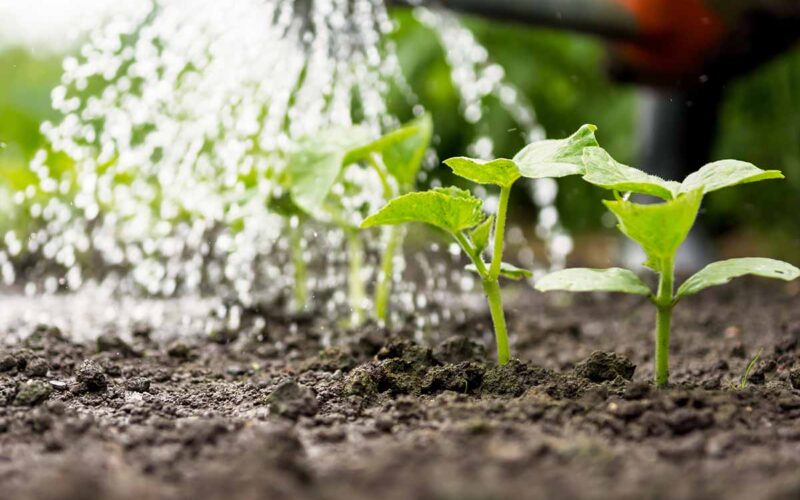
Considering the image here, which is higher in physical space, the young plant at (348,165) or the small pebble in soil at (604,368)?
the young plant at (348,165)

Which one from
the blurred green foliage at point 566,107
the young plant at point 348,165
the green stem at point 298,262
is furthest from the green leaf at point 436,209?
Result: the blurred green foliage at point 566,107

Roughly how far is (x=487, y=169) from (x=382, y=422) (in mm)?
317

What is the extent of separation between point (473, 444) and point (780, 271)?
15.9 inches

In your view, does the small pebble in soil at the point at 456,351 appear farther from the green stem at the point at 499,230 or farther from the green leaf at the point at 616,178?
the green leaf at the point at 616,178

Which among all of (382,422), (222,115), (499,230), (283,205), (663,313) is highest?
(222,115)

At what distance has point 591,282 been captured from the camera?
2.99ft

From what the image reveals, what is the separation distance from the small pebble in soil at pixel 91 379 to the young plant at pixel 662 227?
61 cm

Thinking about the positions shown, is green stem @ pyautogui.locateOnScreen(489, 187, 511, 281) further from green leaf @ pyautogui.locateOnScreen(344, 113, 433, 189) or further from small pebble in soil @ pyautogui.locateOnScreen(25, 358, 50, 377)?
small pebble in soil @ pyautogui.locateOnScreen(25, 358, 50, 377)

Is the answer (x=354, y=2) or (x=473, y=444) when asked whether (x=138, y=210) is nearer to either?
(x=354, y=2)

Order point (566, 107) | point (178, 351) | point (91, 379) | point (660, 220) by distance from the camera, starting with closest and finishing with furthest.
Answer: point (660, 220), point (91, 379), point (178, 351), point (566, 107)

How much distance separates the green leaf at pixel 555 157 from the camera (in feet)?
3.12

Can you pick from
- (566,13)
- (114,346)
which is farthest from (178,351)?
(566,13)

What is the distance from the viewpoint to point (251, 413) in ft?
3.32

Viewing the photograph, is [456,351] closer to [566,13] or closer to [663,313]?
[663,313]
